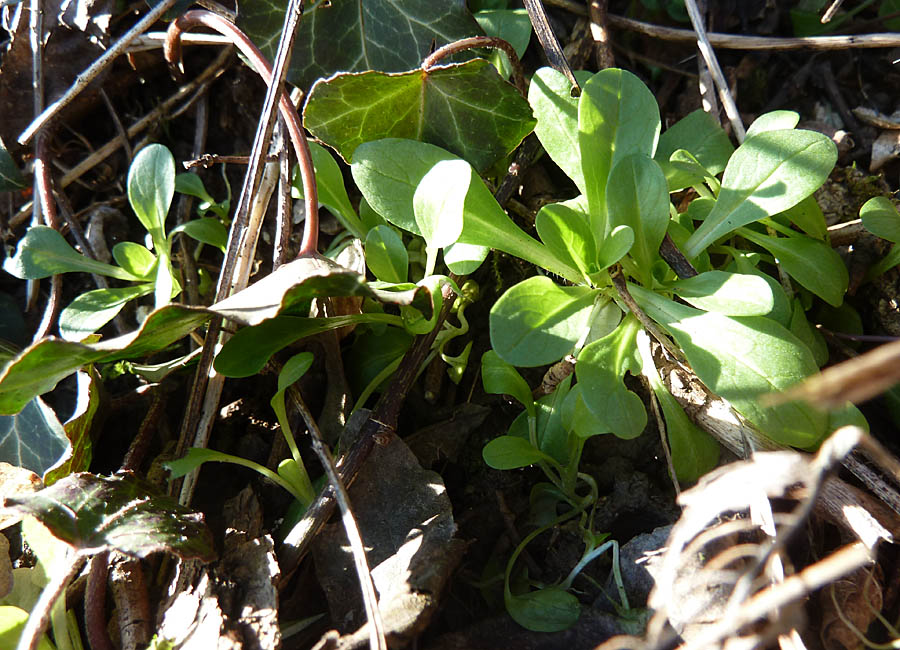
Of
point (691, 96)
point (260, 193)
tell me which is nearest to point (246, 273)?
point (260, 193)

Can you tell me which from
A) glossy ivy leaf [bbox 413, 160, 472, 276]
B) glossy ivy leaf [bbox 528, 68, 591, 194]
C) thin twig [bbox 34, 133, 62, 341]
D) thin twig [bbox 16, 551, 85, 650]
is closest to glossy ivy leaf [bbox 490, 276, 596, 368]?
glossy ivy leaf [bbox 413, 160, 472, 276]

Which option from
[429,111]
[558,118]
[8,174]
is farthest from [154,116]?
[558,118]

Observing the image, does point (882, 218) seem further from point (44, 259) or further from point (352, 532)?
point (44, 259)

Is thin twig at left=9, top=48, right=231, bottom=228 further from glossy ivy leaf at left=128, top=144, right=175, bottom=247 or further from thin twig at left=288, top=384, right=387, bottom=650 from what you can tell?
thin twig at left=288, top=384, right=387, bottom=650

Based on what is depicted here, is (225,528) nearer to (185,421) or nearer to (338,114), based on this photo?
(185,421)

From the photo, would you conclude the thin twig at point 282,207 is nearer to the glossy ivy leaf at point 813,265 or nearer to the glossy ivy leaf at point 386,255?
the glossy ivy leaf at point 386,255

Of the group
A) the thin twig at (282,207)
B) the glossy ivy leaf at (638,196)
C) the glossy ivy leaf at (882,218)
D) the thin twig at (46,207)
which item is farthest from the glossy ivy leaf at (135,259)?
the glossy ivy leaf at (882,218)
